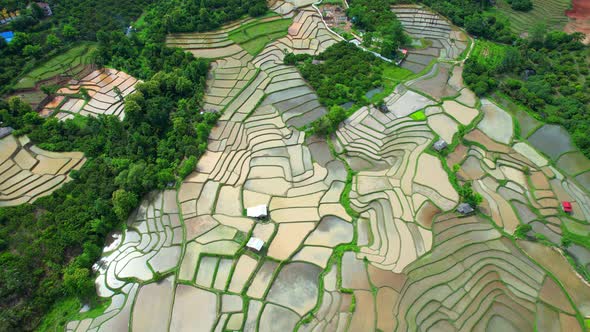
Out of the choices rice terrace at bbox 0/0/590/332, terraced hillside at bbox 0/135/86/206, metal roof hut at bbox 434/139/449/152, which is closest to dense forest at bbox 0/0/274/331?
rice terrace at bbox 0/0/590/332

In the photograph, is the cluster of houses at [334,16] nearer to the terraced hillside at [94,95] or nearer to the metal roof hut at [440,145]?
the metal roof hut at [440,145]

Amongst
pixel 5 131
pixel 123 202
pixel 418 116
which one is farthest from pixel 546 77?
pixel 5 131

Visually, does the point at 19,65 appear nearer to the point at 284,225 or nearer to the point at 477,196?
the point at 284,225

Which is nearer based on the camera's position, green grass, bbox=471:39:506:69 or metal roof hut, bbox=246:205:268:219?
metal roof hut, bbox=246:205:268:219

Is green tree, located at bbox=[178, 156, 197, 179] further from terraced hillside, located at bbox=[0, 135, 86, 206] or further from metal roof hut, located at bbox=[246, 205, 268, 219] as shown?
terraced hillside, located at bbox=[0, 135, 86, 206]

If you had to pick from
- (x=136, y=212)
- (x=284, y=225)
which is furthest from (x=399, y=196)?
(x=136, y=212)

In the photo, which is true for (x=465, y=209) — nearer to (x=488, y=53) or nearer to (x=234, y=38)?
(x=488, y=53)

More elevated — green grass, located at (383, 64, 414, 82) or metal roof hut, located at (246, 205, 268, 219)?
green grass, located at (383, 64, 414, 82)

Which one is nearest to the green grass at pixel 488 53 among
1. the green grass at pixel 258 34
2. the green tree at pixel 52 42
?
the green grass at pixel 258 34
